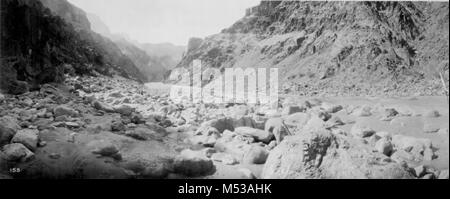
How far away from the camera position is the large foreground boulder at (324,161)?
11.3ft

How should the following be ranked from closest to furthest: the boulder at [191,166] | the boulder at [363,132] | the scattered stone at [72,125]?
1. the boulder at [191,166]
2. the scattered stone at [72,125]
3. the boulder at [363,132]

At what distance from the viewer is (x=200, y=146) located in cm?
526

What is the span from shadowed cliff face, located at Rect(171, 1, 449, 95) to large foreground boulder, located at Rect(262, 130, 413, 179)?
13427 millimetres

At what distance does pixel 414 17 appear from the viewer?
2478cm

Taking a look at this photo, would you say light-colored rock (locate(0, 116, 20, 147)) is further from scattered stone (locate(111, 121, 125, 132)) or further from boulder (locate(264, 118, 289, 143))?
boulder (locate(264, 118, 289, 143))

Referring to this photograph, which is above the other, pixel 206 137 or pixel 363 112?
pixel 363 112

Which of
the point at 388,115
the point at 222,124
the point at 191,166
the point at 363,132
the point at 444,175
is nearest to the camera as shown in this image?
the point at 444,175

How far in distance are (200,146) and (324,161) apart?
2201 millimetres

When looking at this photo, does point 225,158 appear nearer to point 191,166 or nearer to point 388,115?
point 191,166

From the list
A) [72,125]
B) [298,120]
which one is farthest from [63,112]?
[298,120]

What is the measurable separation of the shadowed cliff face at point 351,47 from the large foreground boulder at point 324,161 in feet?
44.1

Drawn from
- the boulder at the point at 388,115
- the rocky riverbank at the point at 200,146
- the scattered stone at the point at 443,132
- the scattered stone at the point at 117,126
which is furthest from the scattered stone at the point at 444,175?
the scattered stone at the point at 117,126

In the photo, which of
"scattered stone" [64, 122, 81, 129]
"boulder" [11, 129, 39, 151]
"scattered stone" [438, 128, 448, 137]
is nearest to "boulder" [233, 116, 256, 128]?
"scattered stone" [64, 122, 81, 129]

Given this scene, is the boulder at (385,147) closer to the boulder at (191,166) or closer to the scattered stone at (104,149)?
the boulder at (191,166)
